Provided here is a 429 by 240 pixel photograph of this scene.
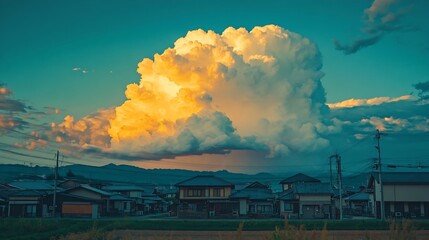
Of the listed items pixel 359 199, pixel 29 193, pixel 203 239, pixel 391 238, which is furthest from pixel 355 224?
pixel 29 193

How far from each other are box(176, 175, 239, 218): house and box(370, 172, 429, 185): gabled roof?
23.1 m

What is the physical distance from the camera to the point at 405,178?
6000cm

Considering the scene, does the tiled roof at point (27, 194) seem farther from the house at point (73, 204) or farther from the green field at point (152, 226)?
the green field at point (152, 226)

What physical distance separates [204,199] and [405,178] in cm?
3141

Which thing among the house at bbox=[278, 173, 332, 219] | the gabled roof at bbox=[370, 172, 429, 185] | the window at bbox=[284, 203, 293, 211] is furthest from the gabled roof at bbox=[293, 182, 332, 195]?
the gabled roof at bbox=[370, 172, 429, 185]

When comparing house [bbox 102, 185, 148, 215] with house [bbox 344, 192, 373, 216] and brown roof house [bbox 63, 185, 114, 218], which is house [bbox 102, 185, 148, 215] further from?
house [bbox 344, 192, 373, 216]

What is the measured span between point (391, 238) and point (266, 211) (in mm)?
50978

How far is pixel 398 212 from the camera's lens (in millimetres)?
59125

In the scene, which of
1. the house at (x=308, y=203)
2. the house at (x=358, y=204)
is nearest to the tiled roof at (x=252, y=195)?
the house at (x=308, y=203)

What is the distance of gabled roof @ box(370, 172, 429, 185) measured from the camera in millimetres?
58688

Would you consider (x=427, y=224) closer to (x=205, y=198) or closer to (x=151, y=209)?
(x=205, y=198)

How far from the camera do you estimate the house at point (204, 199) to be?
6638cm

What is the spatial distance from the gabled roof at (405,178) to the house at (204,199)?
909 inches

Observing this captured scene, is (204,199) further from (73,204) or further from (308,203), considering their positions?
(73,204)
